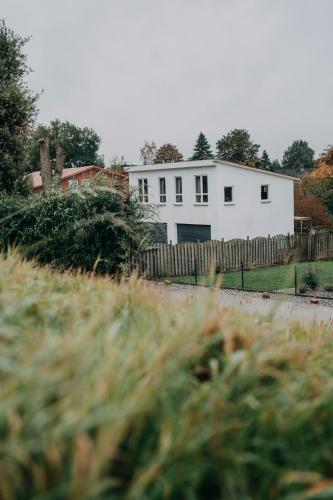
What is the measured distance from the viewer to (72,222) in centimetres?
1568

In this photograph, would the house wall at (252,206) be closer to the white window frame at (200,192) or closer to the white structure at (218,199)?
the white structure at (218,199)

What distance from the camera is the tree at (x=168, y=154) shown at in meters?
69.5

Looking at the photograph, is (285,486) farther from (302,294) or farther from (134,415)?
(302,294)

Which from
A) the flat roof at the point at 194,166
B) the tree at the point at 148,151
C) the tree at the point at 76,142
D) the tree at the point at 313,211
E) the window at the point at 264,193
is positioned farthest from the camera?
the tree at the point at 76,142

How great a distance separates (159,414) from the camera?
216 cm

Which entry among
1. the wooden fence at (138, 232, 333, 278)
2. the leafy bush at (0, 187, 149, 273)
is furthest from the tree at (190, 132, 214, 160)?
the leafy bush at (0, 187, 149, 273)

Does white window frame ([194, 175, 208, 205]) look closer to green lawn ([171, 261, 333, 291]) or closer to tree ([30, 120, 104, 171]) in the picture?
green lawn ([171, 261, 333, 291])

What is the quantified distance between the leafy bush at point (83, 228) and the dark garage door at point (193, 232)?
16.6 meters

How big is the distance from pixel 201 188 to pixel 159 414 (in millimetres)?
30423

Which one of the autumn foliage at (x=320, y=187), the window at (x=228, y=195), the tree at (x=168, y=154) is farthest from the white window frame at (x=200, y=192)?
the tree at (x=168, y=154)

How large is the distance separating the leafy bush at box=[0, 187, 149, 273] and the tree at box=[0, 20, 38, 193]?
3492 millimetres

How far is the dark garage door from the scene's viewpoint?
32500mm

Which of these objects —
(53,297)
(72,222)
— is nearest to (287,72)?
(72,222)

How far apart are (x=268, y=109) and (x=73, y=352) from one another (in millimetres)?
49444
